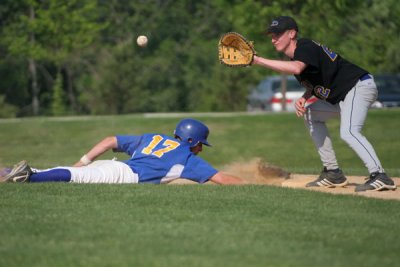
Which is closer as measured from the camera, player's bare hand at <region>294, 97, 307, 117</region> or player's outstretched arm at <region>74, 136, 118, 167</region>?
player's bare hand at <region>294, 97, 307, 117</region>

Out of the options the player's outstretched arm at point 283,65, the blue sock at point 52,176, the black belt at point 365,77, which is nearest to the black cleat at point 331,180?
the black belt at point 365,77

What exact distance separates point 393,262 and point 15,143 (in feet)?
58.6

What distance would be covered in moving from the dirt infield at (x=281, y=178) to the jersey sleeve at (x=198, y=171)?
40.3 inches

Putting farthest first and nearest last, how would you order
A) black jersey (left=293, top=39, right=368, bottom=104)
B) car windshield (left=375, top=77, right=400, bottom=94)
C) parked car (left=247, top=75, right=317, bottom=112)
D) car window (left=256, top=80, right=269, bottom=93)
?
car window (left=256, top=80, right=269, bottom=93) < car windshield (left=375, top=77, right=400, bottom=94) < parked car (left=247, top=75, right=317, bottom=112) < black jersey (left=293, top=39, right=368, bottom=104)

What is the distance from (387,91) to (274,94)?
394cm

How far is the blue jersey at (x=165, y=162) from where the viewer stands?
945 centimetres

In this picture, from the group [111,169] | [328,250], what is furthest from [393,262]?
[111,169]

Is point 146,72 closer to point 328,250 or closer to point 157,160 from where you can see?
point 157,160

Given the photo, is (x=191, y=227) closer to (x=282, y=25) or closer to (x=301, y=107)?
(x=282, y=25)

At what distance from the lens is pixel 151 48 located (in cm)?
4219

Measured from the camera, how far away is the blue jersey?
31.0 feet

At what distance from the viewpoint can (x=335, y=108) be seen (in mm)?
9688

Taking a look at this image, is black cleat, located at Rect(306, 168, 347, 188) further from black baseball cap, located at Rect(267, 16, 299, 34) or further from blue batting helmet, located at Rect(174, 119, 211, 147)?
black baseball cap, located at Rect(267, 16, 299, 34)

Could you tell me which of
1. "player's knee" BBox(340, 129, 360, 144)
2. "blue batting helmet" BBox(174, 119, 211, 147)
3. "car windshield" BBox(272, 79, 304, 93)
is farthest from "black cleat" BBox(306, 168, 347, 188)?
"car windshield" BBox(272, 79, 304, 93)
